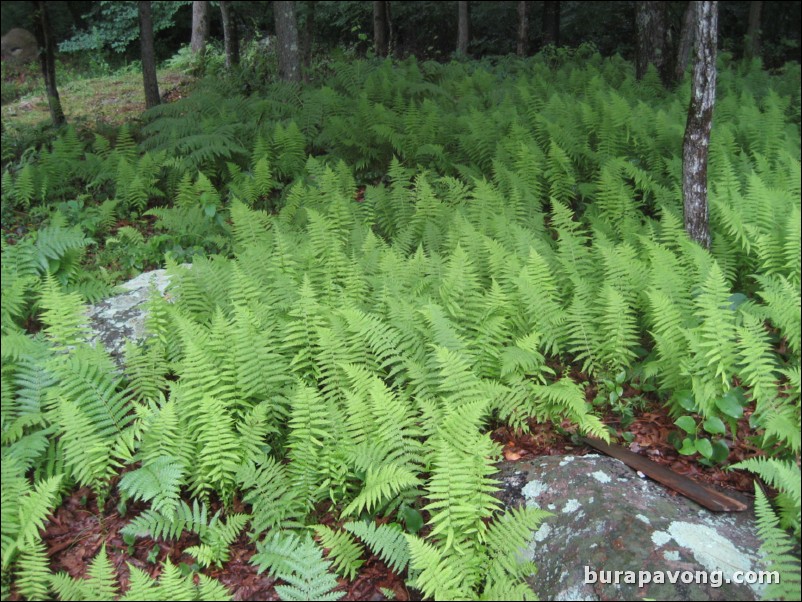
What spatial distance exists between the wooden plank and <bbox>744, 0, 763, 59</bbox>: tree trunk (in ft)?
46.8

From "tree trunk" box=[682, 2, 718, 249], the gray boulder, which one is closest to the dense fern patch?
"tree trunk" box=[682, 2, 718, 249]

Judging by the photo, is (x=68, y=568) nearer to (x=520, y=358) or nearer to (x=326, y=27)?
(x=520, y=358)

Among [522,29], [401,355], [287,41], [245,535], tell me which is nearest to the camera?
[245,535]

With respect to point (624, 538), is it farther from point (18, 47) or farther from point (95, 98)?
point (18, 47)

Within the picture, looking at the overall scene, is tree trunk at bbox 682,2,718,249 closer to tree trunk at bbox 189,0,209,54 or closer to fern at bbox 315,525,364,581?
fern at bbox 315,525,364,581

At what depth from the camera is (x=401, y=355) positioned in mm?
4973

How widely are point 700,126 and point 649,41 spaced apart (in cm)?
674

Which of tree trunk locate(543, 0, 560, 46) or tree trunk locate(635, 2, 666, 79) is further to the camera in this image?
tree trunk locate(543, 0, 560, 46)

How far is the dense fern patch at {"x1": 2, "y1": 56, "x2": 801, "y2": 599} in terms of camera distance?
388 centimetres

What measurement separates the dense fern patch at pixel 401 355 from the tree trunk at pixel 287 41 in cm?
431

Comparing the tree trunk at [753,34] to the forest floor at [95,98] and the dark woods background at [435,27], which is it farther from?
the forest floor at [95,98]

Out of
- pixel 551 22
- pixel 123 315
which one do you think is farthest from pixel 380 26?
pixel 123 315

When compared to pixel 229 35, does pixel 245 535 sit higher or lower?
lower

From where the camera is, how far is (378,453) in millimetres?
4164
